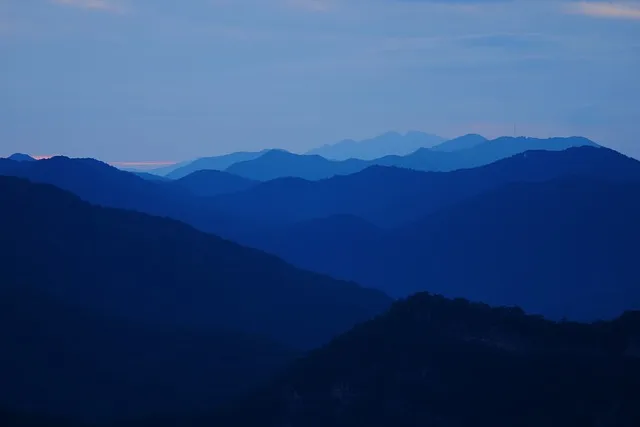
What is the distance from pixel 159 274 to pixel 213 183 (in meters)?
89.0

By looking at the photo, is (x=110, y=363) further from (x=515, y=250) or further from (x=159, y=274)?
(x=515, y=250)

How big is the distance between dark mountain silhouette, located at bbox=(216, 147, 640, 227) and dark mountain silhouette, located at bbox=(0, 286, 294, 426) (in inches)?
2546

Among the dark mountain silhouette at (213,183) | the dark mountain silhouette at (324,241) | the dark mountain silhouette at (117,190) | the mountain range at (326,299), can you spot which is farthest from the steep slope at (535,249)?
the dark mountain silhouette at (213,183)

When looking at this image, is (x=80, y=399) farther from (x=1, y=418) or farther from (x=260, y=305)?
(x=260, y=305)

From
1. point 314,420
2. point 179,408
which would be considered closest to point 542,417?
point 314,420

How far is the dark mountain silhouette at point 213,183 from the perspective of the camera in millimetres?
146750

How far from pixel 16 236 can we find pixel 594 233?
58044 mm

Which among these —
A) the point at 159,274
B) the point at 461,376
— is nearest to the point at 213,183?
the point at 159,274

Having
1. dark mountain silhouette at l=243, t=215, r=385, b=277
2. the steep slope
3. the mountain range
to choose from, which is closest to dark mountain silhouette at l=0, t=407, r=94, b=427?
the mountain range

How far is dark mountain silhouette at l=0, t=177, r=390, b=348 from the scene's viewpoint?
5888cm

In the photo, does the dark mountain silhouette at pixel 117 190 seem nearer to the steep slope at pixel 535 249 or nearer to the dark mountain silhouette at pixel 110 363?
the steep slope at pixel 535 249

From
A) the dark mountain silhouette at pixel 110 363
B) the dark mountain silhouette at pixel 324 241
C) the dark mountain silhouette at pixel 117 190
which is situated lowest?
the dark mountain silhouette at pixel 110 363

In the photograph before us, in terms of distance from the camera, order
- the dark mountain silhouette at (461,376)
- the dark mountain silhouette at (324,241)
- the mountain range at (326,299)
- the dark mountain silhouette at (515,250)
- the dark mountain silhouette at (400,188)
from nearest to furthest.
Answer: the dark mountain silhouette at (461,376)
the mountain range at (326,299)
the dark mountain silhouette at (515,250)
the dark mountain silhouette at (324,241)
the dark mountain silhouette at (400,188)

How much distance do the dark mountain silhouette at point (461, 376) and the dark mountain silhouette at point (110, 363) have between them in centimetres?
907
